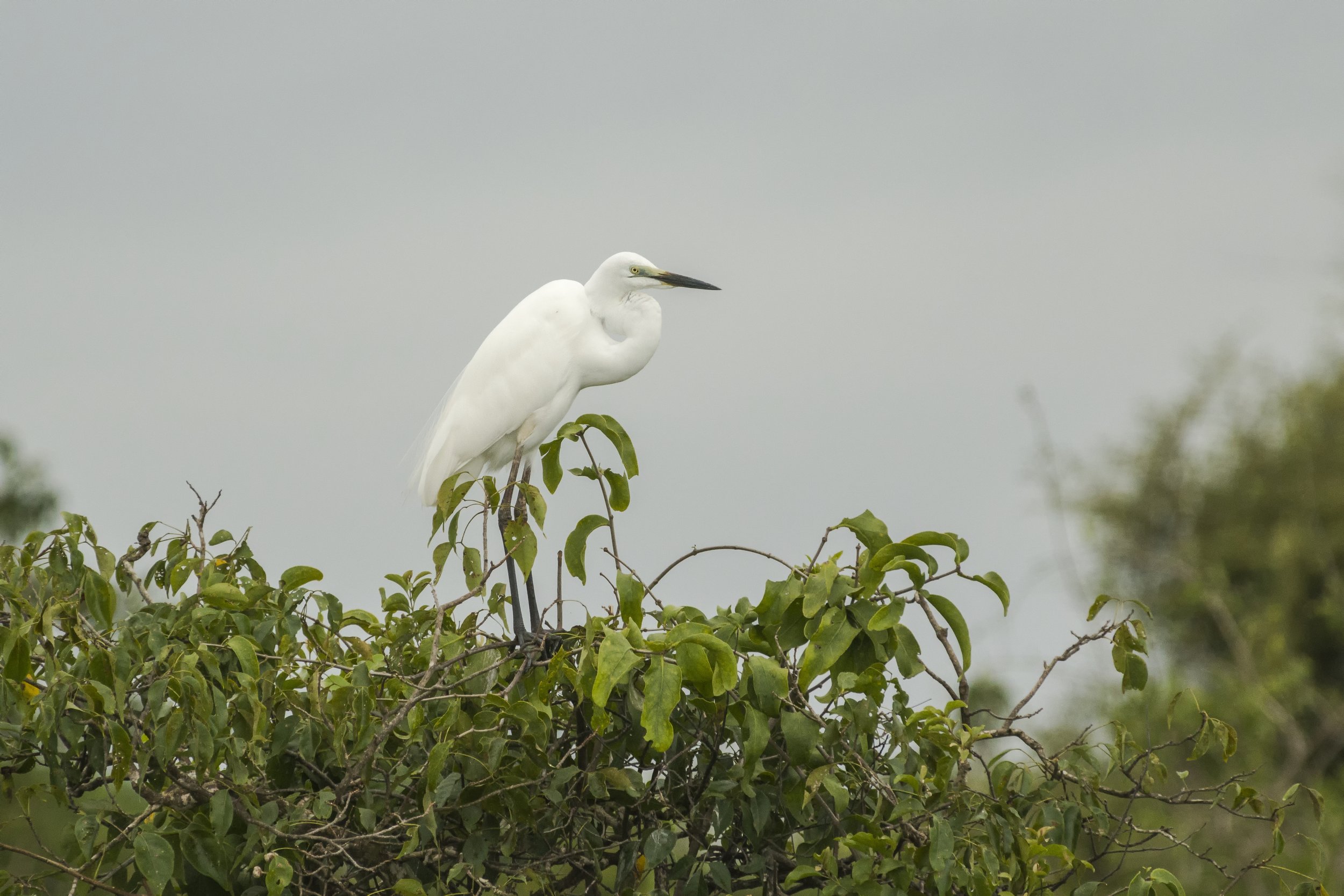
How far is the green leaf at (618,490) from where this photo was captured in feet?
7.20

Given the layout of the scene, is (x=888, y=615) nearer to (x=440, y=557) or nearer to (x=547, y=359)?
(x=440, y=557)

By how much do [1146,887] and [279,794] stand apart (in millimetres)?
1324

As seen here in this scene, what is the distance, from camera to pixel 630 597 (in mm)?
1985

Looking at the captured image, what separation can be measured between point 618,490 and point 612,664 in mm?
501

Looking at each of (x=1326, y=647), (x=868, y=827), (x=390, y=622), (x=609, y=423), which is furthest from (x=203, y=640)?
(x=1326, y=647)

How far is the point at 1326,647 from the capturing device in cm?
1261

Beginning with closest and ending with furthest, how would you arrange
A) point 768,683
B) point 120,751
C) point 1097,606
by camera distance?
point 120,751 < point 768,683 < point 1097,606

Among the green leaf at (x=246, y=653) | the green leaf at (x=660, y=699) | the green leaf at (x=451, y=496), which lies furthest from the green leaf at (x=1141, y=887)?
the green leaf at (x=246, y=653)

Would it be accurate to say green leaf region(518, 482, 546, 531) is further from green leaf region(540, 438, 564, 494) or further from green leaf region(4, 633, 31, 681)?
green leaf region(4, 633, 31, 681)

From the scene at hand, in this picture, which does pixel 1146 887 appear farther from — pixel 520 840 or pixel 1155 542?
pixel 1155 542

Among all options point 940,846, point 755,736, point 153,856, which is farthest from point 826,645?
point 153,856

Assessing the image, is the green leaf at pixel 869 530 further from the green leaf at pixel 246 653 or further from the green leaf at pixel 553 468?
the green leaf at pixel 246 653

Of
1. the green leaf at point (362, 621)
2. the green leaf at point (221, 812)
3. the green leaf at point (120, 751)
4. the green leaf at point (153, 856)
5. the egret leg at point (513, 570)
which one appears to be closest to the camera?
the green leaf at point (120, 751)

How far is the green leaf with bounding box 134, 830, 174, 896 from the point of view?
1824 mm
